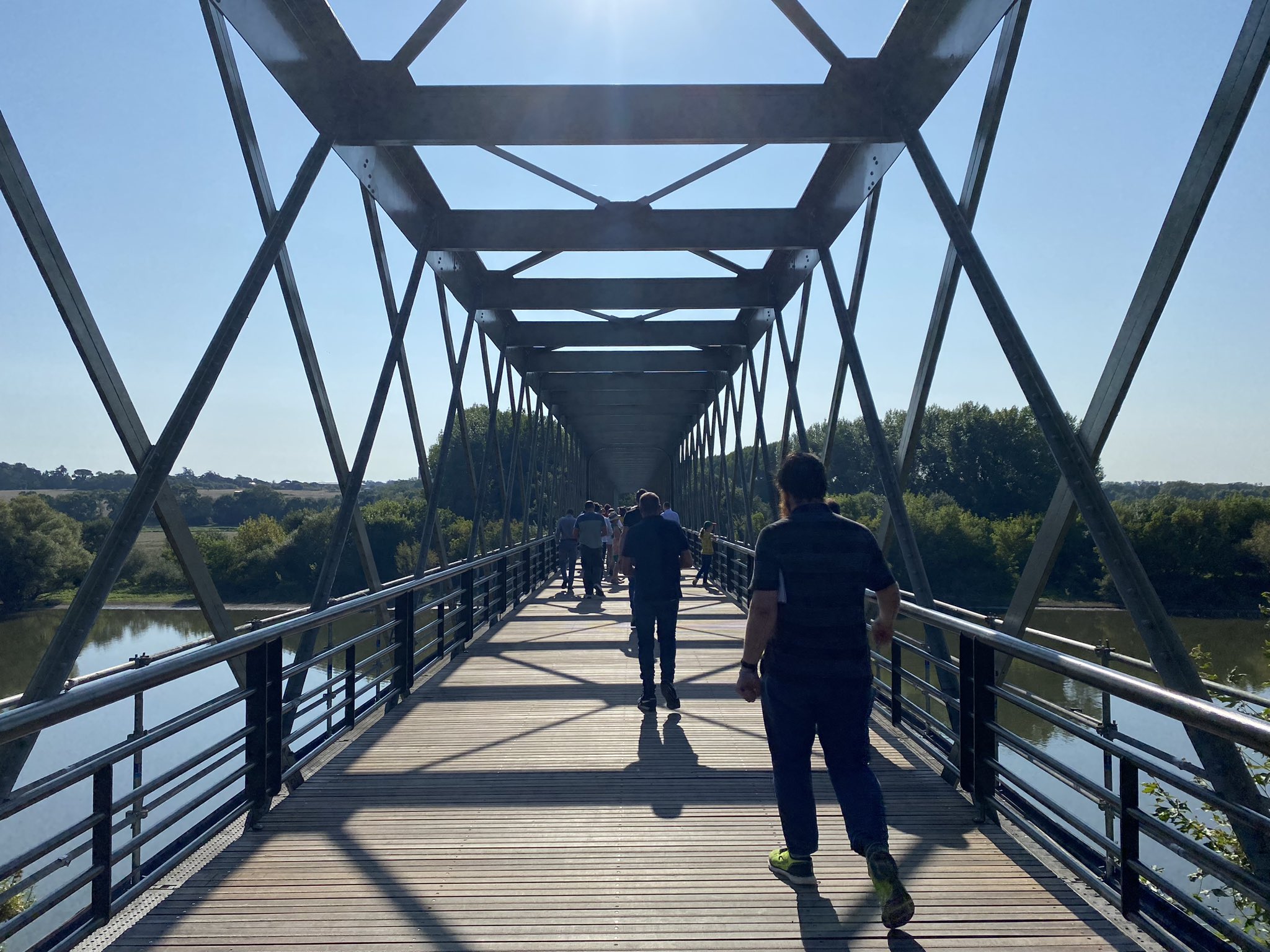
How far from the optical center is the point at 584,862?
3.42 meters

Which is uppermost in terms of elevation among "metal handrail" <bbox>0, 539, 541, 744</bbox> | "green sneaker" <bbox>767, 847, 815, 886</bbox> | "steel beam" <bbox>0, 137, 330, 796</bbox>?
"steel beam" <bbox>0, 137, 330, 796</bbox>

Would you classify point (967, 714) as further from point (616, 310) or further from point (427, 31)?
point (616, 310)

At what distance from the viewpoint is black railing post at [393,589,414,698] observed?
6336 mm

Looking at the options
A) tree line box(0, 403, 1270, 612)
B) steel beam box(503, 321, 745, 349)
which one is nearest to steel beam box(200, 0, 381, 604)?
tree line box(0, 403, 1270, 612)

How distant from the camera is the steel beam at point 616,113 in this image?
5.86 meters

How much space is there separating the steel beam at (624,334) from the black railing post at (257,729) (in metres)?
9.86

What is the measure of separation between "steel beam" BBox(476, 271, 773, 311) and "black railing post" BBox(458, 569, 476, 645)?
3.48 m

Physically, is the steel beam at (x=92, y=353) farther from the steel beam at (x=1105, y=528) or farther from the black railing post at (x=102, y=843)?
the steel beam at (x=1105, y=528)

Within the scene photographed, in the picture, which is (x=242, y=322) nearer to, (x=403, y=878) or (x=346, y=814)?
(x=346, y=814)

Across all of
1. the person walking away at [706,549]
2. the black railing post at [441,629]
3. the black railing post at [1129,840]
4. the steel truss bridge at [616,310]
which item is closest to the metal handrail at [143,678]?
the steel truss bridge at [616,310]

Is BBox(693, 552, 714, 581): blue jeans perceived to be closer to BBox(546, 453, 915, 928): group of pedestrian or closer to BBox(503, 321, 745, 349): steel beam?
BBox(503, 321, 745, 349): steel beam

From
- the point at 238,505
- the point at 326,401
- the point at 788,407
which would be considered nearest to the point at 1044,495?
the point at 788,407

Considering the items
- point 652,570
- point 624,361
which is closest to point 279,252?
point 652,570

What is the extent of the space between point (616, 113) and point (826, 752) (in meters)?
4.27
